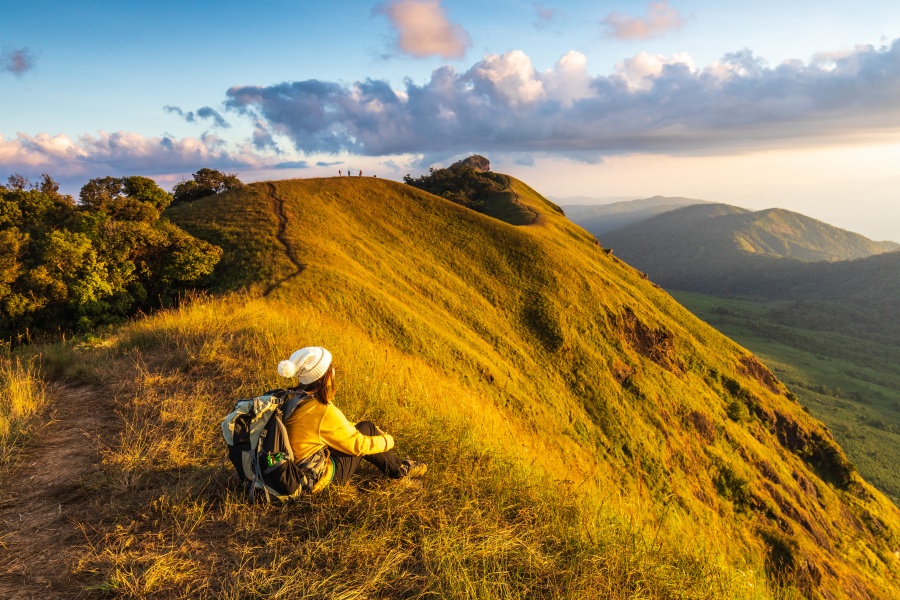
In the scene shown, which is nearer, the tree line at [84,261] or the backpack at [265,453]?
the backpack at [265,453]

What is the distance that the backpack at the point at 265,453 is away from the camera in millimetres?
4793

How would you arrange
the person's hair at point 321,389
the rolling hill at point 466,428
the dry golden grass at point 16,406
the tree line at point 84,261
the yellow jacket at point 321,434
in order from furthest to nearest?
1. the tree line at point 84,261
2. the dry golden grass at point 16,406
3. the person's hair at point 321,389
4. the yellow jacket at point 321,434
5. the rolling hill at point 466,428

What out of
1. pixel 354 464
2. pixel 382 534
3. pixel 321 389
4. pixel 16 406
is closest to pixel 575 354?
pixel 354 464

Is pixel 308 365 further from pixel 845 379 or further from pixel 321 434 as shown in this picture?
pixel 845 379

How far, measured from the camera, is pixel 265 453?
479 cm

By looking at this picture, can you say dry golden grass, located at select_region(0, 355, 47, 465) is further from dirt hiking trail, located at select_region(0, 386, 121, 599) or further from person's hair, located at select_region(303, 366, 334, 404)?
person's hair, located at select_region(303, 366, 334, 404)

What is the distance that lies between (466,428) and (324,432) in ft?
10.5

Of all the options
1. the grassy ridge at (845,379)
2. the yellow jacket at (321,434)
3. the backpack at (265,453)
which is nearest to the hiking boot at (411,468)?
the yellow jacket at (321,434)

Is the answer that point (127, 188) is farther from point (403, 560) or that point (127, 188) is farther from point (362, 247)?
point (403, 560)

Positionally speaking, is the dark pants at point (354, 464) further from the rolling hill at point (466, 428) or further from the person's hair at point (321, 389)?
the person's hair at point (321, 389)

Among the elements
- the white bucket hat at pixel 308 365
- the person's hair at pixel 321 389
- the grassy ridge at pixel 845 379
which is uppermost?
the white bucket hat at pixel 308 365

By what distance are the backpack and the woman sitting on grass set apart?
163mm

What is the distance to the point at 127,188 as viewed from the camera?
3369cm

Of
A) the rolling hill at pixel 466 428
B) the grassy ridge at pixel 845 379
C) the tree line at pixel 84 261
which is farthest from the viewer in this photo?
the grassy ridge at pixel 845 379
